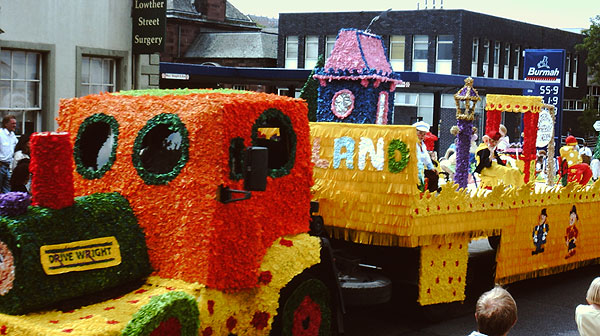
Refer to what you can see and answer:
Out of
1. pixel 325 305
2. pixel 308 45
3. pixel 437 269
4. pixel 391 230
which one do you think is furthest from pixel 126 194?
pixel 308 45

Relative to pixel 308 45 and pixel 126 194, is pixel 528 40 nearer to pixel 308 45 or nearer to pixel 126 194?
pixel 308 45

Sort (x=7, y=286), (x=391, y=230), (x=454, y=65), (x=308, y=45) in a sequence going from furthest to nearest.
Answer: (x=308, y=45)
(x=454, y=65)
(x=391, y=230)
(x=7, y=286)

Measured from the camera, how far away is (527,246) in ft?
31.7

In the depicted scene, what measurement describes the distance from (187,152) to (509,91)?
41293mm

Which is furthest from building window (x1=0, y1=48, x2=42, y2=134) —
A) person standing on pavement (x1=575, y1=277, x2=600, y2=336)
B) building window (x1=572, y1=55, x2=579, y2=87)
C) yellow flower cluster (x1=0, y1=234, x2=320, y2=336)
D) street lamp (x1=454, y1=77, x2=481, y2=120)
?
building window (x1=572, y1=55, x2=579, y2=87)

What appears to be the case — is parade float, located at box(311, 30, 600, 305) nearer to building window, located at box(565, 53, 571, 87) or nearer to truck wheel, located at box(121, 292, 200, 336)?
truck wheel, located at box(121, 292, 200, 336)

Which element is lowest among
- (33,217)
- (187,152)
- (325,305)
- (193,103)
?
(325,305)

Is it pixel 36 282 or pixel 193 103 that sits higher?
pixel 193 103

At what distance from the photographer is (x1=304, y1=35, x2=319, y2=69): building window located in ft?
159

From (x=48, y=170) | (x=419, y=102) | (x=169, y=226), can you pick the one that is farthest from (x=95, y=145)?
(x=419, y=102)

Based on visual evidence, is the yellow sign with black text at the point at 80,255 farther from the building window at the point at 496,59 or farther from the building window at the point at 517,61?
the building window at the point at 517,61

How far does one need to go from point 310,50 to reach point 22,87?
3532 centimetres

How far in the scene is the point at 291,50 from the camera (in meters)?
48.6

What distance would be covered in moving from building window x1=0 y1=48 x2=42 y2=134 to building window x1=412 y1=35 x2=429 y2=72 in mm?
32417
